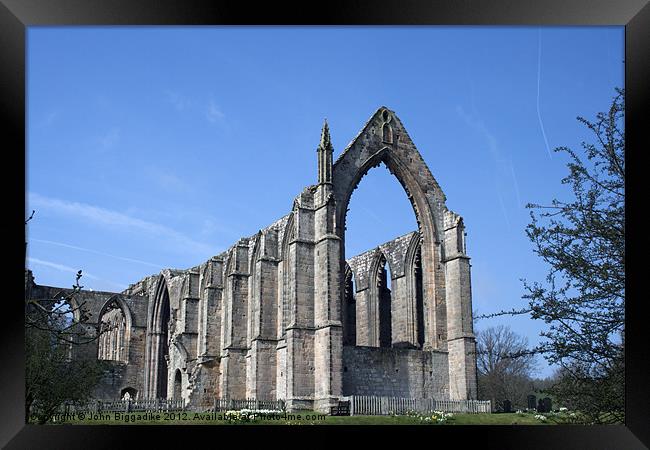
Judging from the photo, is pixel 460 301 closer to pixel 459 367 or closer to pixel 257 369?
pixel 459 367

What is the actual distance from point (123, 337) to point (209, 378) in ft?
40.0

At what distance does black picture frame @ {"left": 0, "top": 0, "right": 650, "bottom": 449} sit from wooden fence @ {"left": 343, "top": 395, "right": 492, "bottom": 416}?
50.3 ft

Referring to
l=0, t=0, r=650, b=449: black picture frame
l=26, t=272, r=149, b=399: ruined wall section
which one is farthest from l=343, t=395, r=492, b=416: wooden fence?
l=26, t=272, r=149, b=399: ruined wall section

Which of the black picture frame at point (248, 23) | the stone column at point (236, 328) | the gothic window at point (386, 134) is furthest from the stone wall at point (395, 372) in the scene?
the black picture frame at point (248, 23)

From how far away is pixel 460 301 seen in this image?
95.6 feet

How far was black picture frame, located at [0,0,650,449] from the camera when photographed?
10.7 metres

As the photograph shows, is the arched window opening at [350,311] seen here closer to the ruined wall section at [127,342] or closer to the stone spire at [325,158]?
the stone spire at [325,158]

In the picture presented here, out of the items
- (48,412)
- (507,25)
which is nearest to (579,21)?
(507,25)

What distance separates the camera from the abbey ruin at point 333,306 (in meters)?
27.7

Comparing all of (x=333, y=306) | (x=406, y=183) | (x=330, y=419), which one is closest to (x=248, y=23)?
(x=330, y=419)

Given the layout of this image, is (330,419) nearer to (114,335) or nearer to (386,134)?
(386,134)

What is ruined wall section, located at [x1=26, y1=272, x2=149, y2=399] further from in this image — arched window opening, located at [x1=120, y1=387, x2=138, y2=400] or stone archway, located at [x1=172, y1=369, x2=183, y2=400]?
stone archway, located at [x1=172, y1=369, x2=183, y2=400]

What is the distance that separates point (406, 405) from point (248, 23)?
18528mm

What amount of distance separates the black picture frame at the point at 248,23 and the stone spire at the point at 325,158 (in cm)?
1721
